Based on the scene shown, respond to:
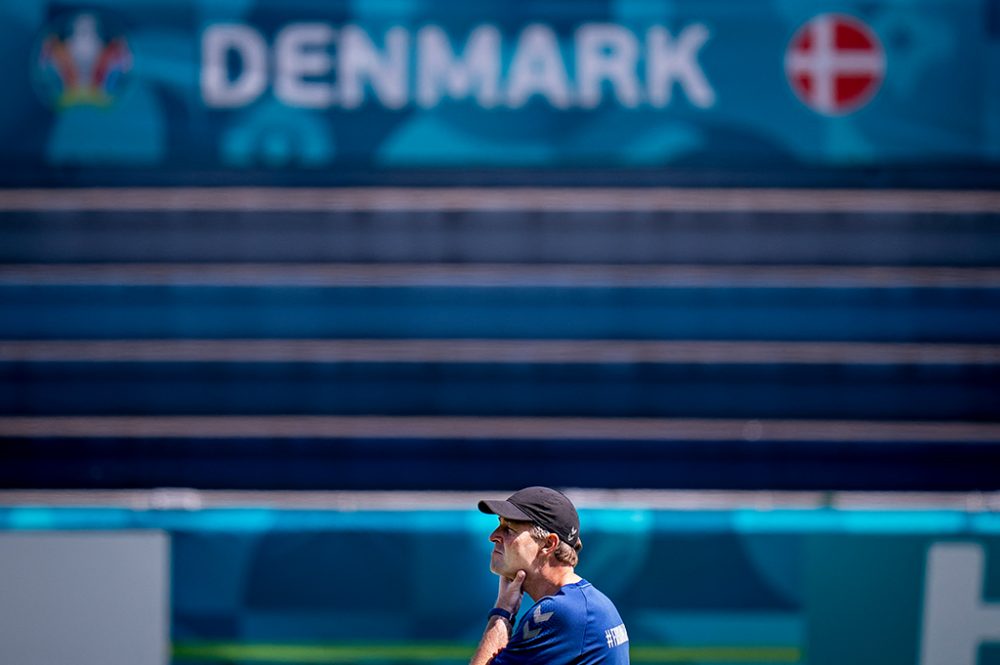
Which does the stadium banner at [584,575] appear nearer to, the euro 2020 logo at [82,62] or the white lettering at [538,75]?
the white lettering at [538,75]

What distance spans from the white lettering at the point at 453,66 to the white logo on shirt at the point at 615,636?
5.60 metres

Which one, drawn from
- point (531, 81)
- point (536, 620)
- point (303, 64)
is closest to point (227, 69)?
point (303, 64)

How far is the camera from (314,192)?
7637 millimetres

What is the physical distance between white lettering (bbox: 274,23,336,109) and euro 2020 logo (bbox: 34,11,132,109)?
3.49 ft

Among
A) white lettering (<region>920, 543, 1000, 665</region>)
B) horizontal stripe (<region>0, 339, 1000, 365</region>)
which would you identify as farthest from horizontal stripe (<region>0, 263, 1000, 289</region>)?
white lettering (<region>920, 543, 1000, 665</region>)

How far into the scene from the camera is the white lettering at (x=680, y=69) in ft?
24.8

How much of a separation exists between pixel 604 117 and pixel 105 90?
11.4 ft

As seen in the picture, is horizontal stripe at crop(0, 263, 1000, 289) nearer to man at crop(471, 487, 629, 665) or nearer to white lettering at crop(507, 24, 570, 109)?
white lettering at crop(507, 24, 570, 109)

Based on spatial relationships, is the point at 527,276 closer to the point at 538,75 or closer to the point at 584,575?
the point at 538,75

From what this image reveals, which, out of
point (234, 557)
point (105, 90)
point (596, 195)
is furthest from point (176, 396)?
→ point (234, 557)

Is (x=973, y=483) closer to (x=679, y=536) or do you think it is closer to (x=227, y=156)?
(x=679, y=536)

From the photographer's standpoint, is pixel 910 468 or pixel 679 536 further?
pixel 910 468

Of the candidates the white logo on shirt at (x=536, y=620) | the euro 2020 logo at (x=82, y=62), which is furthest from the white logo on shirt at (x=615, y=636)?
the euro 2020 logo at (x=82, y=62)

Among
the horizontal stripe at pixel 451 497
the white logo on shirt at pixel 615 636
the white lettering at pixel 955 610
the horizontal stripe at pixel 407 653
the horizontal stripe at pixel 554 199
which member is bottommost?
the horizontal stripe at pixel 451 497
